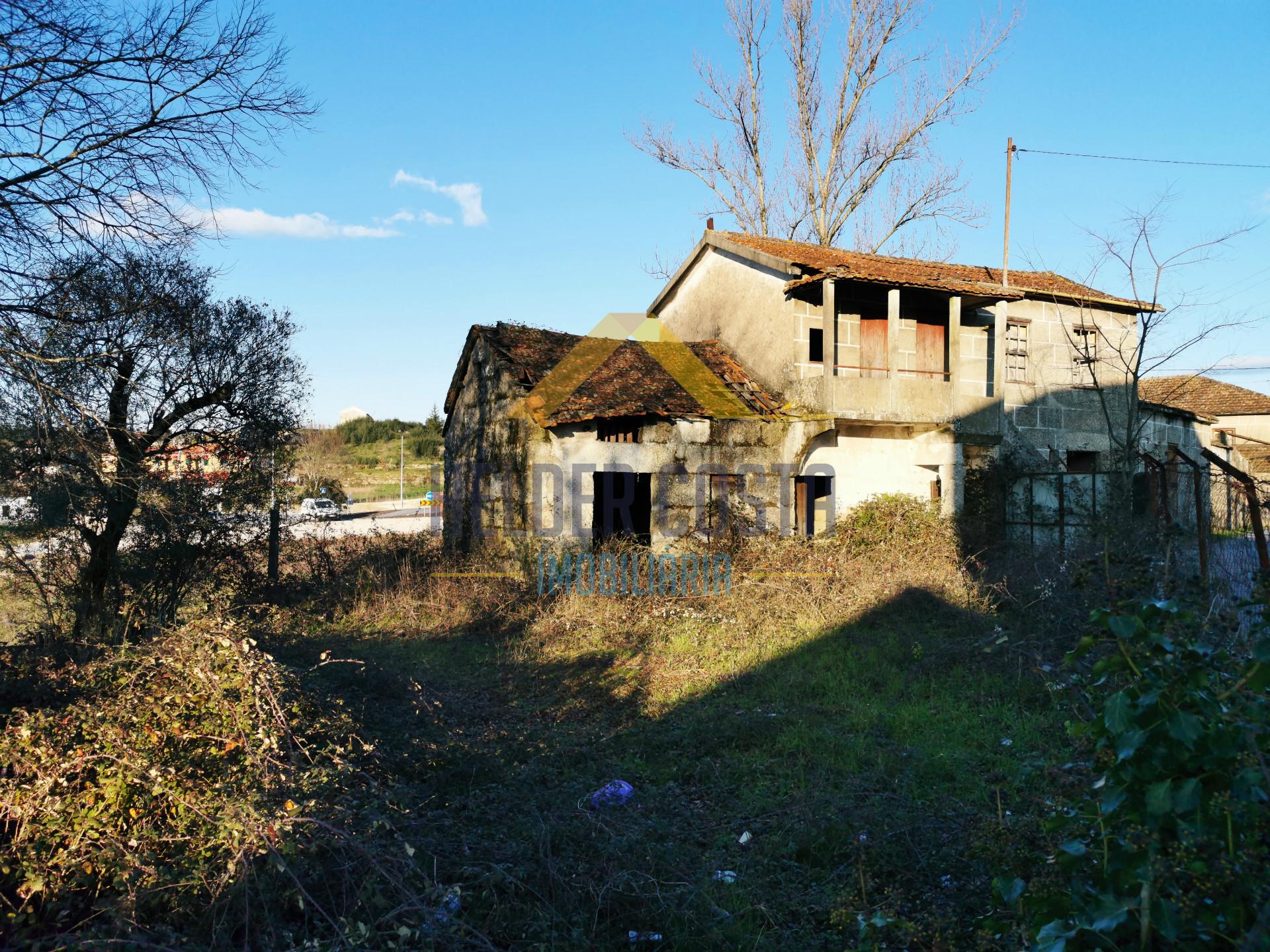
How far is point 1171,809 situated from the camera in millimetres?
1871

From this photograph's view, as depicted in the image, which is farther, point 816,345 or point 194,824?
point 816,345

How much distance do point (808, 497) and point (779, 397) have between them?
2047mm

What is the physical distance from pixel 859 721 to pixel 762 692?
3.31 ft

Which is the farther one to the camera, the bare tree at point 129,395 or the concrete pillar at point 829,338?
the concrete pillar at point 829,338

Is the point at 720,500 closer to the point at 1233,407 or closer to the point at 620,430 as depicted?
the point at 620,430

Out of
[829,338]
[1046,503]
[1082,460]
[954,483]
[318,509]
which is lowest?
[1046,503]

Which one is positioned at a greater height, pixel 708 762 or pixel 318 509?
pixel 318 509

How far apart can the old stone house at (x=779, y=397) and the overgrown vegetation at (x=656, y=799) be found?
5054 mm

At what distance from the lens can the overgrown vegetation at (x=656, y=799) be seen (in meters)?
2.02

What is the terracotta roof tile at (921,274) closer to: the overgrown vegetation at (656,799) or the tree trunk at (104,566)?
the overgrown vegetation at (656,799)

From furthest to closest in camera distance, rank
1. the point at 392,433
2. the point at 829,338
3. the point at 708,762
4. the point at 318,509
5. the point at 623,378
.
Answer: the point at 392,433, the point at 829,338, the point at 623,378, the point at 318,509, the point at 708,762

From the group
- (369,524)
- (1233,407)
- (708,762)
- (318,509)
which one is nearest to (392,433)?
(369,524)

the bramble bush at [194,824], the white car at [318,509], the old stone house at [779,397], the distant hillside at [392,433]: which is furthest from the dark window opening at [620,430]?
the distant hillside at [392,433]

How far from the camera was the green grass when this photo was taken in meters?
3.44
